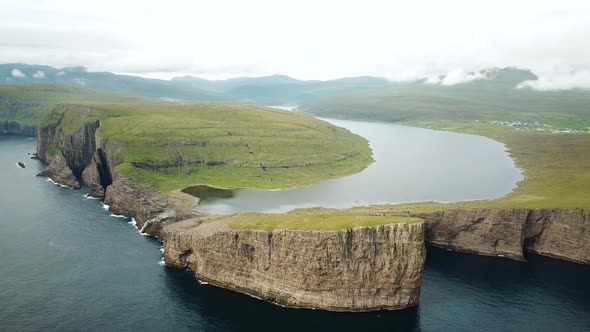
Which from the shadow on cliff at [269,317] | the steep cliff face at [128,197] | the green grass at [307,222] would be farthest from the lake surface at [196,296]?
the green grass at [307,222]

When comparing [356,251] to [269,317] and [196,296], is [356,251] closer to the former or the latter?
[269,317]

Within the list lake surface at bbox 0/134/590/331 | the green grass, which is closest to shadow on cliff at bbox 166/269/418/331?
lake surface at bbox 0/134/590/331

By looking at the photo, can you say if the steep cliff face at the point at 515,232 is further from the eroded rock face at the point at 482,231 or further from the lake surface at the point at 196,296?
the lake surface at the point at 196,296

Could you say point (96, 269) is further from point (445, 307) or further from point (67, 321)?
point (445, 307)

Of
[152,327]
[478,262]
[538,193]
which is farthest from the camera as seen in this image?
[538,193]

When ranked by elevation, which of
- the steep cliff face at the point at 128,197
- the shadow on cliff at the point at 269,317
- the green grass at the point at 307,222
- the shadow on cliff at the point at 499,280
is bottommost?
the shadow on cliff at the point at 269,317

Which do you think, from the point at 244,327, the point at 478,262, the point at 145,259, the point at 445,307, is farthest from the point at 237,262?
the point at 478,262

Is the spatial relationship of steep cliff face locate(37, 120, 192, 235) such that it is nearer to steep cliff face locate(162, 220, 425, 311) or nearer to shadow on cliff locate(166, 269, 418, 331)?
shadow on cliff locate(166, 269, 418, 331)

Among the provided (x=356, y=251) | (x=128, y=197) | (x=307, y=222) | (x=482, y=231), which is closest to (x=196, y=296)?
(x=307, y=222)
